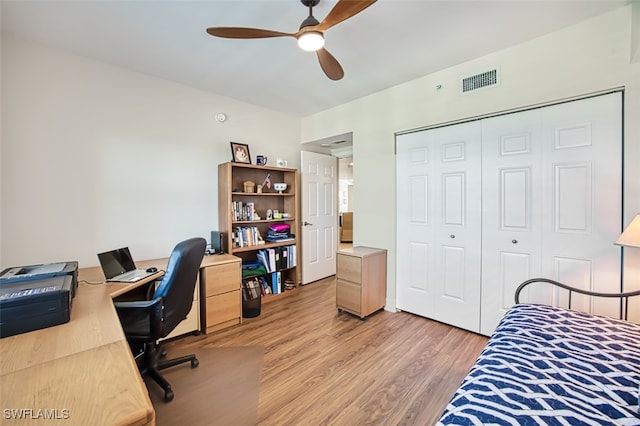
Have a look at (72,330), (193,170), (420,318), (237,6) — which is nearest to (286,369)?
(72,330)

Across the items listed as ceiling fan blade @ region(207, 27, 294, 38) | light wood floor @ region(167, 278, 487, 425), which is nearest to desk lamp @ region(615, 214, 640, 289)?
light wood floor @ region(167, 278, 487, 425)

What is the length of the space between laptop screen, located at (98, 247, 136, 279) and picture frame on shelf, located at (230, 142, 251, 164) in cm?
157

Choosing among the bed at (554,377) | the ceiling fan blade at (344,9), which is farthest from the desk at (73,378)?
the ceiling fan blade at (344,9)

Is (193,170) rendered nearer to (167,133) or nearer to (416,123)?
(167,133)

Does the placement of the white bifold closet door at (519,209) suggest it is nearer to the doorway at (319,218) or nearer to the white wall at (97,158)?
the doorway at (319,218)

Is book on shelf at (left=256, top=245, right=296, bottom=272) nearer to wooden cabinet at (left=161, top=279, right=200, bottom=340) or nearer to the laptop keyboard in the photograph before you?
wooden cabinet at (left=161, top=279, right=200, bottom=340)

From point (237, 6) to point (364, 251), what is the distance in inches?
99.6

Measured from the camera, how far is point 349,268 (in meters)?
2.99

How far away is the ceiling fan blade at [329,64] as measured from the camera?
189 centimetres

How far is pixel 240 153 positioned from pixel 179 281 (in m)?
2.00

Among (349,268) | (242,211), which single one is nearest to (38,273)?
(242,211)

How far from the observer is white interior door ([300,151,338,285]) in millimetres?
4145

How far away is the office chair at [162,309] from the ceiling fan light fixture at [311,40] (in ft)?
5.07

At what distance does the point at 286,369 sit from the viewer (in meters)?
2.08
